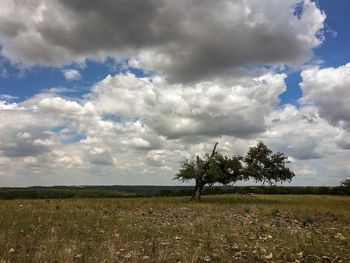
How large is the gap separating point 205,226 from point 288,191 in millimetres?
79379

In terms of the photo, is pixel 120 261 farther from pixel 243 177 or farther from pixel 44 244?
pixel 243 177

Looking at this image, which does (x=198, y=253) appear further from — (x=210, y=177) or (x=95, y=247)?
(x=210, y=177)

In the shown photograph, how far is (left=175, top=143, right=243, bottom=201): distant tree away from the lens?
54812mm

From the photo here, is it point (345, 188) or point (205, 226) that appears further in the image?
point (345, 188)

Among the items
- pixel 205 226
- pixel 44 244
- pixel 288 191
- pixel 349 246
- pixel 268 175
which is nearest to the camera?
pixel 44 244

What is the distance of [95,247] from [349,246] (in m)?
10.5

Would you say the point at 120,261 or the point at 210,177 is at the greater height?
the point at 210,177

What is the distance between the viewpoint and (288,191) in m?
95.8

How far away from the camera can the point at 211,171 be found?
2125 inches

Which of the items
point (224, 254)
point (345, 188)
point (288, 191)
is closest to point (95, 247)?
point (224, 254)

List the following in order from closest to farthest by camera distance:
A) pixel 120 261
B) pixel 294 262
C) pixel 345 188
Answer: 1. pixel 120 261
2. pixel 294 262
3. pixel 345 188

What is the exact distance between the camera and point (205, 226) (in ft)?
69.8

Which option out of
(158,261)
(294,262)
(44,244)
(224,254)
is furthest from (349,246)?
(44,244)

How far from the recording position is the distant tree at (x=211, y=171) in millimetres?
54812
